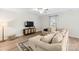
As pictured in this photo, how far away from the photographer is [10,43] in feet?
3.96

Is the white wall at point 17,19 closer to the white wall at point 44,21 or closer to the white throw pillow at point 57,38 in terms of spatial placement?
the white wall at point 44,21

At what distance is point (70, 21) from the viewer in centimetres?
126

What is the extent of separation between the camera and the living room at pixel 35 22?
3.82ft

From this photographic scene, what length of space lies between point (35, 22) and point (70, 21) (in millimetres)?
571

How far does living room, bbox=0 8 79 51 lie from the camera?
45.8 inches

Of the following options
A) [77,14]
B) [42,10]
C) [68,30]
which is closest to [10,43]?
[42,10]

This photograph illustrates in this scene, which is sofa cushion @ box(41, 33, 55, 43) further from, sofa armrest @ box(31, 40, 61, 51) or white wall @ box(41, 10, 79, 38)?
white wall @ box(41, 10, 79, 38)

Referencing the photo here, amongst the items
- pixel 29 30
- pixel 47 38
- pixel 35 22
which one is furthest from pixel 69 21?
pixel 29 30

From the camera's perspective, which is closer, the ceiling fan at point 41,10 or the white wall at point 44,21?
the ceiling fan at point 41,10

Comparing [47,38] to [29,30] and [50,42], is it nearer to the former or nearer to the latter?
[50,42]

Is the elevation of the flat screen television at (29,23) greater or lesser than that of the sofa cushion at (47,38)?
greater

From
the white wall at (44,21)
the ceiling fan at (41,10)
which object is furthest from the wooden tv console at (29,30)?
the ceiling fan at (41,10)

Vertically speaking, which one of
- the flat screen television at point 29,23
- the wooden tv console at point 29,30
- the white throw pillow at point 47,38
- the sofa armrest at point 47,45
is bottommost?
the sofa armrest at point 47,45
